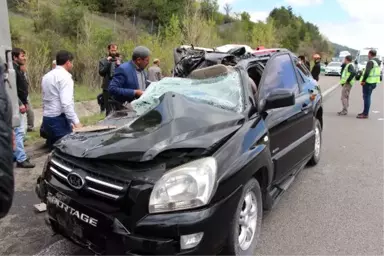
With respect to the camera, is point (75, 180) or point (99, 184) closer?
point (99, 184)

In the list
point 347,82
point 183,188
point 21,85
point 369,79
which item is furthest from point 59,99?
point 347,82

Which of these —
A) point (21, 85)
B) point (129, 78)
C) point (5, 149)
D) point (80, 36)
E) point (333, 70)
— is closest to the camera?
point (5, 149)

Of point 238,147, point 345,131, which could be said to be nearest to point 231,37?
point 345,131

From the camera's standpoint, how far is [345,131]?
8703mm

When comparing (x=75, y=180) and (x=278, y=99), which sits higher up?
(x=278, y=99)

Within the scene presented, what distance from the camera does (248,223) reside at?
10.2ft

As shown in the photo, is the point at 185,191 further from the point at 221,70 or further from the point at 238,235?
the point at 221,70

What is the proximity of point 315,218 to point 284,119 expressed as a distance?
42.2 inches

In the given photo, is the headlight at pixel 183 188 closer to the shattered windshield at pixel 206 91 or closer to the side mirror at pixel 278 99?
the shattered windshield at pixel 206 91

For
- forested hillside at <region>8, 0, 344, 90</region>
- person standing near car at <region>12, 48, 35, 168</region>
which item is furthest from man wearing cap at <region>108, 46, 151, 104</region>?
forested hillside at <region>8, 0, 344, 90</region>

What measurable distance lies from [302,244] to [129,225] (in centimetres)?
174

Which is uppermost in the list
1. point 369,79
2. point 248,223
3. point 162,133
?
point 162,133

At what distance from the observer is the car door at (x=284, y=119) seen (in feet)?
12.2

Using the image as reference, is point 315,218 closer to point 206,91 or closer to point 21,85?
point 206,91
